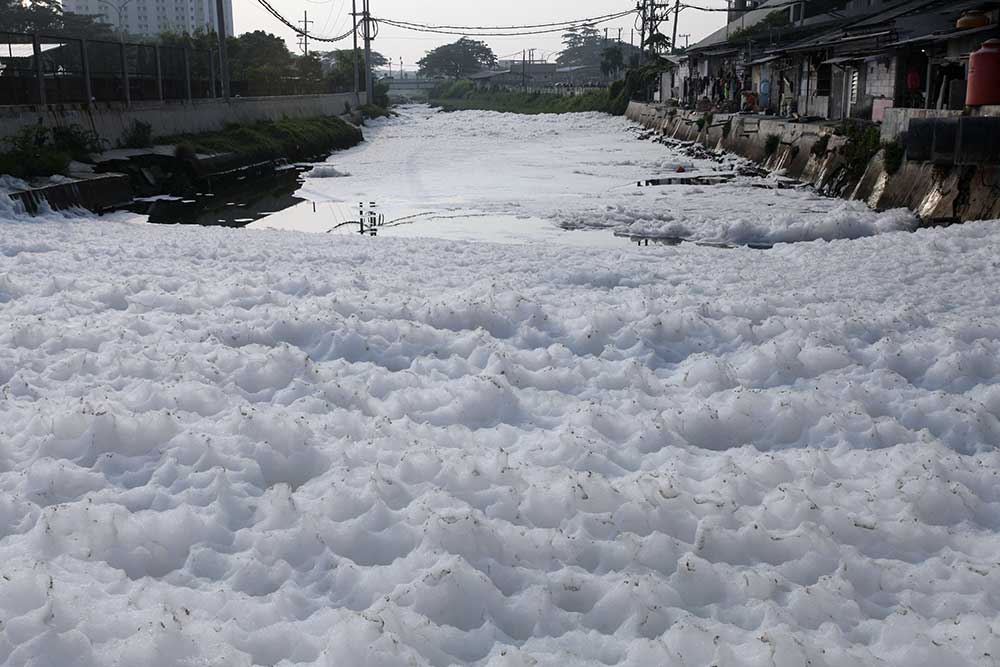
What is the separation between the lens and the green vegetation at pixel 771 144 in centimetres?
2475

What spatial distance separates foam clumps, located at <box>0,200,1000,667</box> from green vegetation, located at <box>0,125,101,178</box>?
7762 millimetres

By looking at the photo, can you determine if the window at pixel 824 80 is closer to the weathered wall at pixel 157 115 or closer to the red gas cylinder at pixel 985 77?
the red gas cylinder at pixel 985 77

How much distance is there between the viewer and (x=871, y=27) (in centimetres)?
2625

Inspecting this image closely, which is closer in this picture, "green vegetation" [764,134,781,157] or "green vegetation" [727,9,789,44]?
"green vegetation" [764,134,781,157]

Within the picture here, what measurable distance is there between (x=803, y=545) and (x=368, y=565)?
1.98 meters

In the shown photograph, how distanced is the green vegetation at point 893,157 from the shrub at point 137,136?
16371mm

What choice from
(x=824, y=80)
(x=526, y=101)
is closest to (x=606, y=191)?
(x=824, y=80)

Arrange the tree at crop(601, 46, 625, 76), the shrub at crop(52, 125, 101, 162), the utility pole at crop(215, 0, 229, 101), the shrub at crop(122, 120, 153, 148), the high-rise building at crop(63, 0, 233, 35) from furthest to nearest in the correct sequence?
A: the high-rise building at crop(63, 0, 233, 35), the tree at crop(601, 46, 625, 76), the utility pole at crop(215, 0, 229, 101), the shrub at crop(122, 120, 153, 148), the shrub at crop(52, 125, 101, 162)

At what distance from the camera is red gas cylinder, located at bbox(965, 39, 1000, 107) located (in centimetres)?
1316

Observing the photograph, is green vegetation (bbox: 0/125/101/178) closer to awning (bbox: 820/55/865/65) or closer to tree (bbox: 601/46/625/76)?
awning (bbox: 820/55/865/65)

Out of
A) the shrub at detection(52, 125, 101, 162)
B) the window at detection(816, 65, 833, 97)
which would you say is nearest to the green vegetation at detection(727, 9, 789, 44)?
the window at detection(816, 65, 833, 97)

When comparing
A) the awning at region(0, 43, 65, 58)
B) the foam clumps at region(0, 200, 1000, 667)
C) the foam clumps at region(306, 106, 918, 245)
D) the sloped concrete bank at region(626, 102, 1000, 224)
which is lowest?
the foam clumps at region(0, 200, 1000, 667)

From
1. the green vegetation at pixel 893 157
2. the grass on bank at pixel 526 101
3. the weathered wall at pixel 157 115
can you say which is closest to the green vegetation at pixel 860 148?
the green vegetation at pixel 893 157

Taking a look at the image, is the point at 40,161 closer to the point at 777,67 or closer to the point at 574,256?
the point at 574,256
